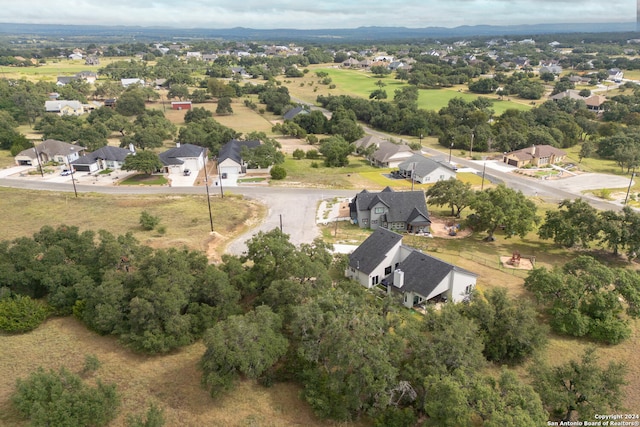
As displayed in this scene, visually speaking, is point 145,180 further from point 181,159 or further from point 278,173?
point 278,173

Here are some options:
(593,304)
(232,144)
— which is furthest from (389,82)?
(593,304)

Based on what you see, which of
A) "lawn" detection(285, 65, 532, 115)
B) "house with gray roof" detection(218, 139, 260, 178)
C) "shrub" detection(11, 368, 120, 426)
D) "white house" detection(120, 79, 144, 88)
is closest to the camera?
"shrub" detection(11, 368, 120, 426)

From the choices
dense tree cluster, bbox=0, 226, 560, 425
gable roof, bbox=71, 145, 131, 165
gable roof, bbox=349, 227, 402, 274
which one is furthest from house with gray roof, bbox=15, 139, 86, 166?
gable roof, bbox=349, 227, 402, 274

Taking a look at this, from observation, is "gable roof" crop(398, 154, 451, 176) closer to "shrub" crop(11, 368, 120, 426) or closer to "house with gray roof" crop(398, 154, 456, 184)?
"house with gray roof" crop(398, 154, 456, 184)

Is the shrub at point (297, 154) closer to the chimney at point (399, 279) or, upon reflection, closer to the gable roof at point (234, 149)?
the gable roof at point (234, 149)

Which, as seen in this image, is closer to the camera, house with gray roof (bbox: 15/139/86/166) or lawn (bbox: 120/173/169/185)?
lawn (bbox: 120/173/169/185)

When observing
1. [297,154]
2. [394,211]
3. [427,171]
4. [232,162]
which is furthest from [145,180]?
[427,171]
